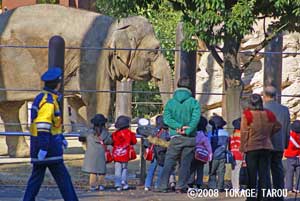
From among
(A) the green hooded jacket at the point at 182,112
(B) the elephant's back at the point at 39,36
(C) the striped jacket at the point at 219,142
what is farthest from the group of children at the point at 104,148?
(B) the elephant's back at the point at 39,36

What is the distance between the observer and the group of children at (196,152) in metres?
13.1

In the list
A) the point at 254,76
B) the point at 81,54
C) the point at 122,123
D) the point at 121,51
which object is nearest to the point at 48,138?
the point at 122,123

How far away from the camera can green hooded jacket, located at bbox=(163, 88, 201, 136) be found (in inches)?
496

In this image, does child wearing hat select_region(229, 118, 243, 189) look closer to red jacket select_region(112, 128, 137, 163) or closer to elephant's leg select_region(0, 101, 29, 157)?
red jacket select_region(112, 128, 137, 163)

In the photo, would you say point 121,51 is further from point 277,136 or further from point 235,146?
point 277,136

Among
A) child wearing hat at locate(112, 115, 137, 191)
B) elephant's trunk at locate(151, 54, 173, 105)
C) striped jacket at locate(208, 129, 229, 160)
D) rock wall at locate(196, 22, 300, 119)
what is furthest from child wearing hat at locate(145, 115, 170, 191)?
rock wall at locate(196, 22, 300, 119)

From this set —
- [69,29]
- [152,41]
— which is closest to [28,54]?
[69,29]

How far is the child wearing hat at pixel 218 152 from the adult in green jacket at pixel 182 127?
0.53 meters

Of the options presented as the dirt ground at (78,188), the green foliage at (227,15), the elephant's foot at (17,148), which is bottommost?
the dirt ground at (78,188)

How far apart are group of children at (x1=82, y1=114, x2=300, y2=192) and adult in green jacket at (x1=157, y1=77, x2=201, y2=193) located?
0.25 meters

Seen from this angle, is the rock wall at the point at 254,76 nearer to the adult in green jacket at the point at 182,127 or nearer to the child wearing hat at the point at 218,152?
the child wearing hat at the point at 218,152

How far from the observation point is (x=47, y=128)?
10484 mm

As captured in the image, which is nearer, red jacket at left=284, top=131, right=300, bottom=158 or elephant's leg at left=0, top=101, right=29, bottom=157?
red jacket at left=284, top=131, right=300, bottom=158

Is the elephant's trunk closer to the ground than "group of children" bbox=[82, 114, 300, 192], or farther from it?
farther from it
